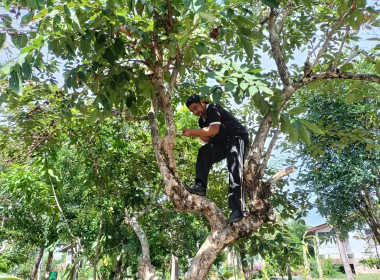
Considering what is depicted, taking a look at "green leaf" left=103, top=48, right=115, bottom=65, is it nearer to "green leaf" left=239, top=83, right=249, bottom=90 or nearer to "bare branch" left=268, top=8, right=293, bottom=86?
"green leaf" left=239, top=83, right=249, bottom=90

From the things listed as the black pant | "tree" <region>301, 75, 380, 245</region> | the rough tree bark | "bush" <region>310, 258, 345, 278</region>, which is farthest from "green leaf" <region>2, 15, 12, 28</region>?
"bush" <region>310, 258, 345, 278</region>

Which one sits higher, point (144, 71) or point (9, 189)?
point (144, 71)

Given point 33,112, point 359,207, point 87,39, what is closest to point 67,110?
point 33,112

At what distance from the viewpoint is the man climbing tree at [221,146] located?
2398mm

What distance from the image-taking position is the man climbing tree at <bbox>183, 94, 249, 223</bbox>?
2.40 meters

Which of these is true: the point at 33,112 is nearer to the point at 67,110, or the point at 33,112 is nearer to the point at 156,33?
the point at 67,110

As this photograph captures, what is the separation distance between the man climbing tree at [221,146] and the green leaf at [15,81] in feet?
4.06

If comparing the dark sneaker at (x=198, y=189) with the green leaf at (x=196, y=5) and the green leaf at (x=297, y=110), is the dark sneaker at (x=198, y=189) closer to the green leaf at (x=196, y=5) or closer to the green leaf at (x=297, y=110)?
the green leaf at (x=297, y=110)

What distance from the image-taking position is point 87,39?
6.48ft

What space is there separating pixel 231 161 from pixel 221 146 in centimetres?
28

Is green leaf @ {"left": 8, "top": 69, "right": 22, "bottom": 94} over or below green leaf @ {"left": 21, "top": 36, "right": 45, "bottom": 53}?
→ below

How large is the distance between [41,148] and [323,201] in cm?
473

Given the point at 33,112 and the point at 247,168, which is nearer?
the point at 247,168

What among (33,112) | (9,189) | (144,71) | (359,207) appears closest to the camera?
(144,71)
